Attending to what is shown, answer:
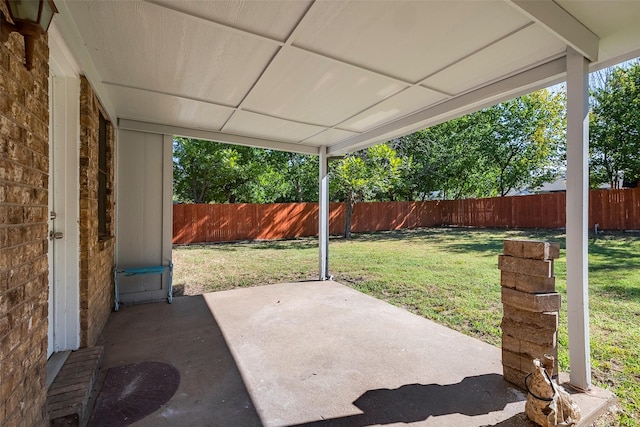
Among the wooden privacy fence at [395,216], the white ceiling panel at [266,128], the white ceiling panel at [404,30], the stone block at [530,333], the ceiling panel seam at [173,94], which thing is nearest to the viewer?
the white ceiling panel at [404,30]

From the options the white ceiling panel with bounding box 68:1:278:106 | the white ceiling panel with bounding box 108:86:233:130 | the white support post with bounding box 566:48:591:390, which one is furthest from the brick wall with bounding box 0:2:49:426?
the white support post with bounding box 566:48:591:390

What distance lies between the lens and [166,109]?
3.88 m

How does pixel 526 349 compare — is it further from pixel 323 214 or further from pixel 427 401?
pixel 323 214

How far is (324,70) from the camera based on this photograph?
9.19ft

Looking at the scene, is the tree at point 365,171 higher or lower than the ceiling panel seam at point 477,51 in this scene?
higher

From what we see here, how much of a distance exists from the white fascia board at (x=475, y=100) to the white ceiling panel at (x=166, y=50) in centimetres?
205

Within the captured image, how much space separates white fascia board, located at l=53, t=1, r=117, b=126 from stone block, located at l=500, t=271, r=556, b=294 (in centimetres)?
352

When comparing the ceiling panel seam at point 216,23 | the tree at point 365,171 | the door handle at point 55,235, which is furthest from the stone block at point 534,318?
the tree at point 365,171

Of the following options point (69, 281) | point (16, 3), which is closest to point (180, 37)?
point (16, 3)

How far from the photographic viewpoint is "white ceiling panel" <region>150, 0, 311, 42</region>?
6.28ft

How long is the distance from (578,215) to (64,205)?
3970 mm

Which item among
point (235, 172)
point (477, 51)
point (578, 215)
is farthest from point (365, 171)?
point (578, 215)

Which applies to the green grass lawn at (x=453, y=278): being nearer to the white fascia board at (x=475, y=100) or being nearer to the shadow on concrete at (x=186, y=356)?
the shadow on concrete at (x=186, y=356)

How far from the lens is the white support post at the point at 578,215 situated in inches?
89.0
